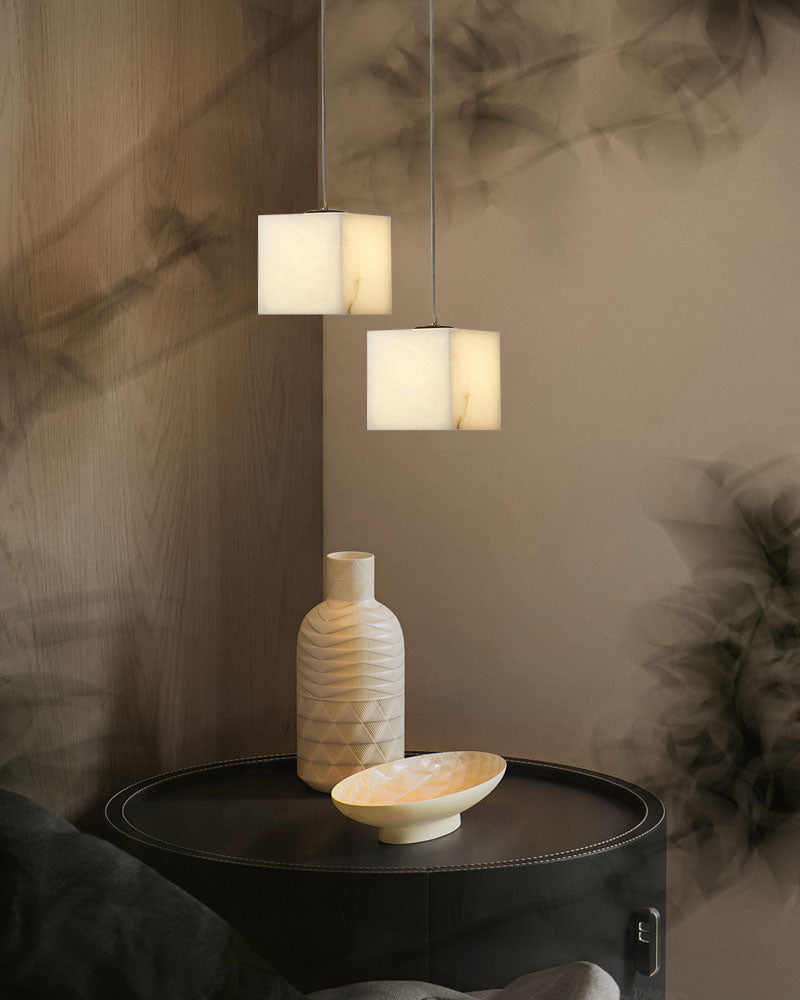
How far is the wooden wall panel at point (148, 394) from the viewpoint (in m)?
1.68

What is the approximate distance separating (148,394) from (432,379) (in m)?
0.50

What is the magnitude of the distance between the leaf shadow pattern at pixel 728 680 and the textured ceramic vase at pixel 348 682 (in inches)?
21.5

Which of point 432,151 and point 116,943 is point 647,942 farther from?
point 432,151

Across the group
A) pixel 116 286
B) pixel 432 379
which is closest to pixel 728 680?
pixel 432 379

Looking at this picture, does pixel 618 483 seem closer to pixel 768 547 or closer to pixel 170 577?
pixel 768 547

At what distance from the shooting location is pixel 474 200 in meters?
2.23

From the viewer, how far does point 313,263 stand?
1733 millimetres

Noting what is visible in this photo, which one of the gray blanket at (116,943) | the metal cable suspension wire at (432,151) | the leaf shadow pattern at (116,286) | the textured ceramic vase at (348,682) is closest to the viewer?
the gray blanket at (116,943)

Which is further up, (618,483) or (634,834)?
(618,483)

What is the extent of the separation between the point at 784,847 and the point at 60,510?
1.35 meters

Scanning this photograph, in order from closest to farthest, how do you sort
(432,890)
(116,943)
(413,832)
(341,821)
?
(116,943)
(432,890)
(413,832)
(341,821)

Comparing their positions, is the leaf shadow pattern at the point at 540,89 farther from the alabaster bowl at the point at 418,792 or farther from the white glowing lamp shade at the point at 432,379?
the alabaster bowl at the point at 418,792

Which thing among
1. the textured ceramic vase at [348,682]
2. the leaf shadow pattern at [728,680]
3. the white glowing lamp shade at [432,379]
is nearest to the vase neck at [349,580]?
the textured ceramic vase at [348,682]

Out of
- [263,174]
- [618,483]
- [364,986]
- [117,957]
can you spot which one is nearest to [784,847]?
[618,483]
